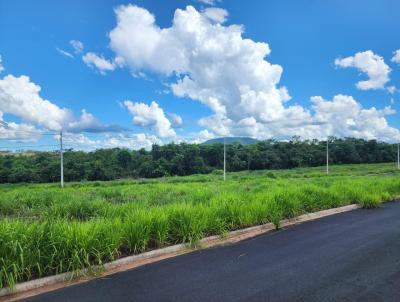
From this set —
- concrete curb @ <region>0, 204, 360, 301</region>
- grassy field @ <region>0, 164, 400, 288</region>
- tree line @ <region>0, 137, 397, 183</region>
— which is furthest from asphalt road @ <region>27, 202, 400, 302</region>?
tree line @ <region>0, 137, 397, 183</region>

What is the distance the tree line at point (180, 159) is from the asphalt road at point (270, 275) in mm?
42739

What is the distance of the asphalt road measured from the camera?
395 centimetres

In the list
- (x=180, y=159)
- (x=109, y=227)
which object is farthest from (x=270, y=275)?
(x=180, y=159)

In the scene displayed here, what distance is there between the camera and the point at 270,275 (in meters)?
4.58

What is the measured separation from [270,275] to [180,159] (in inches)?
2315

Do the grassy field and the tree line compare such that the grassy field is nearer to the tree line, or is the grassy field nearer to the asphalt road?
the asphalt road

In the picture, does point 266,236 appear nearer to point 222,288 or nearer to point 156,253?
point 156,253

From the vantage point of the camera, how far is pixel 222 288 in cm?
414

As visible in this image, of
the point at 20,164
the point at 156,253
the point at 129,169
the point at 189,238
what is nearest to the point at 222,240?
the point at 189,238

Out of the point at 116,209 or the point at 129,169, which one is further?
the point at 129,169

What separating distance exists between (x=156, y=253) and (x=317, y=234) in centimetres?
363

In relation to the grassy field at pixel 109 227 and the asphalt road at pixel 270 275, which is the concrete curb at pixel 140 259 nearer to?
the grassy field at pixel 109 227

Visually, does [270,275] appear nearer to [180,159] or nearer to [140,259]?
[140,259]

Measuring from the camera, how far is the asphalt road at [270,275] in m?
3.95
